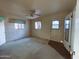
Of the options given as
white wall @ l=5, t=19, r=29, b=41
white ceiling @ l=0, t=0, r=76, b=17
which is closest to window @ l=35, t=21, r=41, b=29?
white wall @ l=5, t=19, r=29, b=41

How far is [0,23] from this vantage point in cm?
609

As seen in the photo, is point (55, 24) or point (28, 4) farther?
point (55, 24)

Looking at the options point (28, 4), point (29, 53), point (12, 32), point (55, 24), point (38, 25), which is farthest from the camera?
point (38, 25)

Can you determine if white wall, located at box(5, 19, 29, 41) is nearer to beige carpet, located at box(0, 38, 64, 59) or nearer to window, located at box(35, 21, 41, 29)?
window, located at box(35, 21, 41, 29)

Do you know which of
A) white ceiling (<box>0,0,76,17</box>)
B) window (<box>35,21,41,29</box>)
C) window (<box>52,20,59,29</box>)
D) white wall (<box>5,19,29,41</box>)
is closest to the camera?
white ceiling (<box>0,0,76,17</box>)

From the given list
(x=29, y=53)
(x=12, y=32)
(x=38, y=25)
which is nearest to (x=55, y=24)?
(x=38, y=25)

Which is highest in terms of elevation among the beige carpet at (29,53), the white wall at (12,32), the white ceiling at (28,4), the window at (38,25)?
the white ceiling at (28,4)

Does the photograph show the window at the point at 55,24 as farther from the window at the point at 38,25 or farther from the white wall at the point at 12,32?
the white wall at the point at 12,32

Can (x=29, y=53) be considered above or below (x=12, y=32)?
below

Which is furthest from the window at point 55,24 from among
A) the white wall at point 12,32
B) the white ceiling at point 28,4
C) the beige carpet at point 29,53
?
the white wall at point 12,32

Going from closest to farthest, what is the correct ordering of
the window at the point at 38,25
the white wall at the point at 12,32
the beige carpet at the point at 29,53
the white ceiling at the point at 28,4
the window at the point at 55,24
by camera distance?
the white ceiling at the point at 28,4
the beige carpet at the point at 29,53
the white wall at the point at 12,32
the window at the point at 55,24
the window at the point at 38,25

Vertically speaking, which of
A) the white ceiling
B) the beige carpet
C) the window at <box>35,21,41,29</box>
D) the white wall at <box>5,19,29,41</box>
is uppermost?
the white ceiling

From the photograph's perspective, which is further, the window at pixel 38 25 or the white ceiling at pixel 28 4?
the window at pixel 38 25

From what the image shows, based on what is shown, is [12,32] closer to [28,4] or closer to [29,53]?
[29,53]
